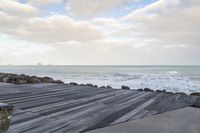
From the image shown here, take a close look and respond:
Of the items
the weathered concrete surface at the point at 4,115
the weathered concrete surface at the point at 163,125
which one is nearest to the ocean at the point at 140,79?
the weathered concrete surface at the point at 163,125

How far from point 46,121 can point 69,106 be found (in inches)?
39.4

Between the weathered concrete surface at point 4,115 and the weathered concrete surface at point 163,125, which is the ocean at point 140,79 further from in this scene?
the weathered concrete surface at point 4,115

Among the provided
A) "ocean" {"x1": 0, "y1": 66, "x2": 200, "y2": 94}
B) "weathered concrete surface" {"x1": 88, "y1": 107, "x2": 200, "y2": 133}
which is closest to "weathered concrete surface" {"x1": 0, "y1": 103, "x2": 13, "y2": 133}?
"weathered concrete surface" {"x1": 88, "y1": 107, "x2": 200, "y2": 133}

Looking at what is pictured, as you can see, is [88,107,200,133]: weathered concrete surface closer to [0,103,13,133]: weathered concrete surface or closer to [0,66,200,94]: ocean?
[0,103,13,133]: weathered concrete surface

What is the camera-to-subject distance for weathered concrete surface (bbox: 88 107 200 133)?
234cm

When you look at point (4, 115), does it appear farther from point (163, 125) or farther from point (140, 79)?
point (140, 79)

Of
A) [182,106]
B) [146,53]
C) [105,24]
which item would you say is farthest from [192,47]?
[182,106]

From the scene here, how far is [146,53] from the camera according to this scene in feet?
117

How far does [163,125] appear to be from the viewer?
256 cm

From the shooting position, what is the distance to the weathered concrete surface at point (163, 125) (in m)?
2.34

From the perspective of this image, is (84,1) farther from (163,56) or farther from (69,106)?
(163,56)

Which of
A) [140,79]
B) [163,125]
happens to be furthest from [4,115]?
[140,79]

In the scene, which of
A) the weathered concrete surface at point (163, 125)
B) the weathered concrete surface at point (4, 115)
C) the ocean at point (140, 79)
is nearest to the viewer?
the weathered concrete surface at point (4, 115)

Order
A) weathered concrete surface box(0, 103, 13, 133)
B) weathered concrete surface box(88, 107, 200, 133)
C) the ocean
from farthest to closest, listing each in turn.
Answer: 1. the ocean
2. weathered concrete surface box(88, 107, 200, 133)
3. weathered concrete surface box(0, 103, 13, 133)
